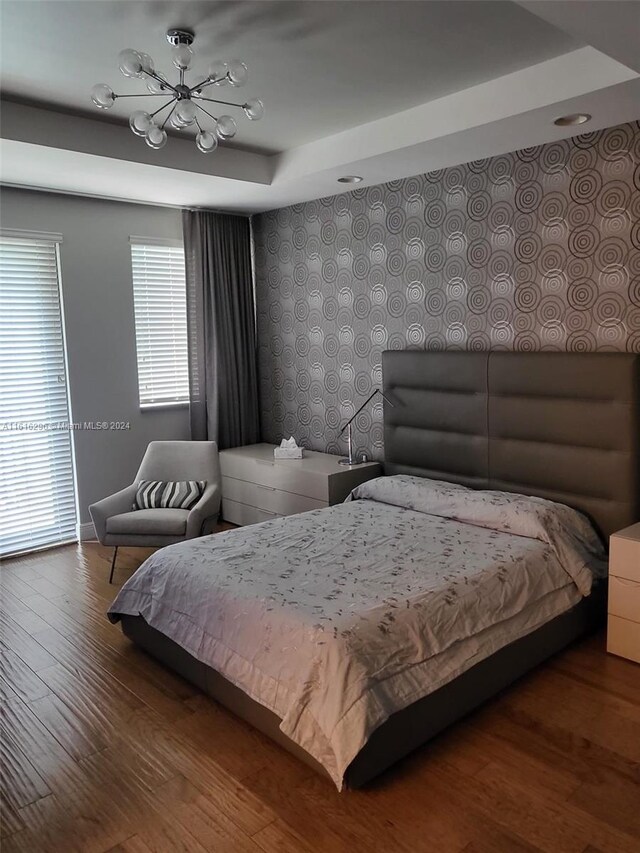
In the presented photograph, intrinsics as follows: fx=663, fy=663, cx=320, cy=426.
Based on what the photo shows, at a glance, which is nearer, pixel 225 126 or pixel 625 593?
pixel 225 126

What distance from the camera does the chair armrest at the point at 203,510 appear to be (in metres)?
4.05

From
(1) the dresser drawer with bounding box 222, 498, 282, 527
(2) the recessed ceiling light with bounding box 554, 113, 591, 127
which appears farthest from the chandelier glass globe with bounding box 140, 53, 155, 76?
(1) the dresser drawer with bounding box 222, 498, 282, 527

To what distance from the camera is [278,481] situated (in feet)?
15.4

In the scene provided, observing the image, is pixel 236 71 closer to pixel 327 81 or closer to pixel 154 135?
pixel 154 135

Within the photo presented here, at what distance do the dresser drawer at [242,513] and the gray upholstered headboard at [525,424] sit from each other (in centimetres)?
105

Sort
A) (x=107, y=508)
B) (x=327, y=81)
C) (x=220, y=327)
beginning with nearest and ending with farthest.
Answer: (x=327, y=81) → (x=107, y=508) → (x=220, y=327)

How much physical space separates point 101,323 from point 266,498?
5.77ft

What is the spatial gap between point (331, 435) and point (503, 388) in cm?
165

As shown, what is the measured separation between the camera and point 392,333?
4461 mm

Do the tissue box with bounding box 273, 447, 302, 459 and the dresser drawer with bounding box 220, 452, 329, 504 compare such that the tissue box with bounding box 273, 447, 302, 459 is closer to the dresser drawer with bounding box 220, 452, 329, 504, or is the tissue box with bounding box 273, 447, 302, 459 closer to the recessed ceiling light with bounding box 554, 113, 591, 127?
the dresser drawer with bounding box 220, 452, 329, 504

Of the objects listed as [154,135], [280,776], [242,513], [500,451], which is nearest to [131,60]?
[154,135]

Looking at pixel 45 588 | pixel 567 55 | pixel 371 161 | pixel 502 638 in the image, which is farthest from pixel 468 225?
pixel 45 588

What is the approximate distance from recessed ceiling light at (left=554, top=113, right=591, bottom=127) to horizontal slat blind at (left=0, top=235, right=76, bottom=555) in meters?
3.33

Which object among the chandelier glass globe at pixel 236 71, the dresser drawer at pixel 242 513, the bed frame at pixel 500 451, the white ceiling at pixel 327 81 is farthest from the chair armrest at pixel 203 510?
the chandelier glass globe at pixel 236 71
